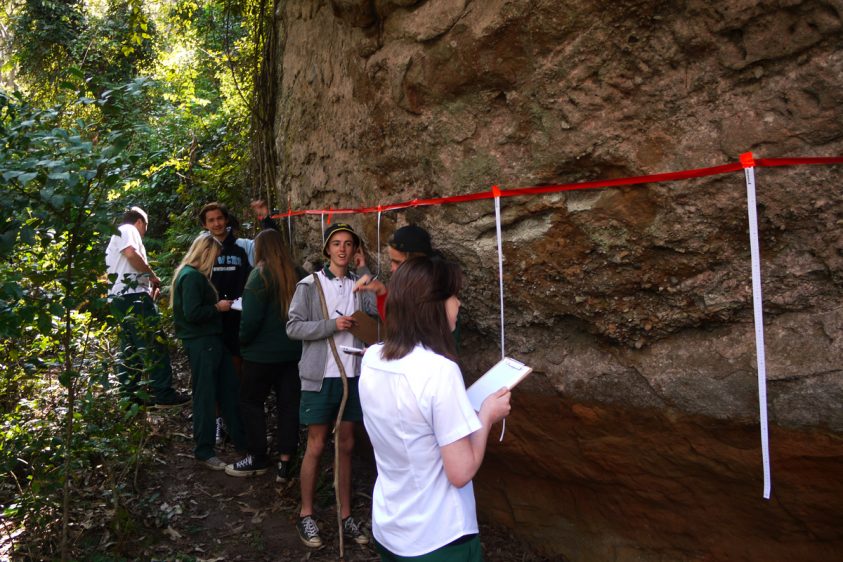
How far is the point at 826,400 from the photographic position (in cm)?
272

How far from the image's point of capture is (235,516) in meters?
4.65

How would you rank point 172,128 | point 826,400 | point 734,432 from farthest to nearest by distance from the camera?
point 172,128 → point 734,432 → point 826,400

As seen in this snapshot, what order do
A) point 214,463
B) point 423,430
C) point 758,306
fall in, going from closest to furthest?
point 423,430, point 758,306, point 214,463

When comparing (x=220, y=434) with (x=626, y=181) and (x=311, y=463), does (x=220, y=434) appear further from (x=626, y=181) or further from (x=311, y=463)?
(x=626, y=181)

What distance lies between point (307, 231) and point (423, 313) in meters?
3.68

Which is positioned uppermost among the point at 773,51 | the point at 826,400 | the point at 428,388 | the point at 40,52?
the point at 40,52

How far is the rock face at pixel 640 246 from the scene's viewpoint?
2748 millimetres

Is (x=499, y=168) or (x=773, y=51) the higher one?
(x=773, y=51)

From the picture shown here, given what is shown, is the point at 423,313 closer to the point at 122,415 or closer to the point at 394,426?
the point at 394,426

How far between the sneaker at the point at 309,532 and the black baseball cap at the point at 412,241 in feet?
6.05

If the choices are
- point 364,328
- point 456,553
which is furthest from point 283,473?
point 456,553

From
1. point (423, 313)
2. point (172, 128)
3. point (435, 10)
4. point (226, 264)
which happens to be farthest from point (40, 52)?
point (423, 313)

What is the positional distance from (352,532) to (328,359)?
111 centimetres

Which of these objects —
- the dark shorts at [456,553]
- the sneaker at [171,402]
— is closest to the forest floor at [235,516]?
the sneaker at [171,402]
